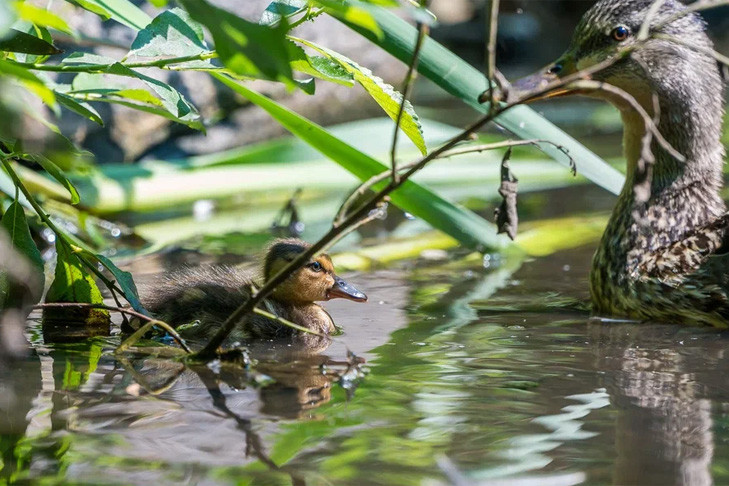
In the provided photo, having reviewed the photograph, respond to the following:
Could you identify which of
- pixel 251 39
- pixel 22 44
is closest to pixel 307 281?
pixel 22 44

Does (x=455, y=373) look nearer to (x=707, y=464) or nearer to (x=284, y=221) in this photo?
(x=707, y=464)

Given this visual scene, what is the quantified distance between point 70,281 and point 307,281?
0.75 metres

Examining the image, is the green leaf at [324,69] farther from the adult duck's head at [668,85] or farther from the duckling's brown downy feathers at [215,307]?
the adult duck's head at [668,85]

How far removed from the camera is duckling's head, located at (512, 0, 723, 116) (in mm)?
4016

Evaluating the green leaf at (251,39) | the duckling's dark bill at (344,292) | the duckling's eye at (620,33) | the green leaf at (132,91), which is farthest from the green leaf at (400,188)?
the green leaf at (251,39)

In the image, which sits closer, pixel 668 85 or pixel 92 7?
pixel 92 7

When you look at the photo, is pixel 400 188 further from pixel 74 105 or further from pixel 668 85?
pixel 74 105

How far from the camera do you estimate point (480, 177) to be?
5805 mm

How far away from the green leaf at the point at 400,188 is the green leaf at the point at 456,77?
35 centimetres

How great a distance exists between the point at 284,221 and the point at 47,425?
308 centimetres

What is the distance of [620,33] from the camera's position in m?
4.06

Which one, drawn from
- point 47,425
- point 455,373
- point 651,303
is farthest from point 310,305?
point 47,425

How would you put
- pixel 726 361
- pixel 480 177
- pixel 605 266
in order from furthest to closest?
pixel 480 177
pixel 605 266
pixel 726 361

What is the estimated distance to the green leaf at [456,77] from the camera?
3.38 meters
